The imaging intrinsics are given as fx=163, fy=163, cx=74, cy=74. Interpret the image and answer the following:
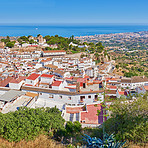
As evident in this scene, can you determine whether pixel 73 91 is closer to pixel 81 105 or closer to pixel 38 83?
pixel 81 105

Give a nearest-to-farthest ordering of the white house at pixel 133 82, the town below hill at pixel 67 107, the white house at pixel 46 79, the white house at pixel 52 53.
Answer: the town below hill at pixel 67 107
the white house at pixel 46 79
the white house at pixel 133 82
the white house at pixel 52 53

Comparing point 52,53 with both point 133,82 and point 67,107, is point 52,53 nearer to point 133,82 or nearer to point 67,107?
point 133,82

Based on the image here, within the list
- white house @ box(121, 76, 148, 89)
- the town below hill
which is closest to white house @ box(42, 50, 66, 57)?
the town below hill

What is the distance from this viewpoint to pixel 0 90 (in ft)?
53.7

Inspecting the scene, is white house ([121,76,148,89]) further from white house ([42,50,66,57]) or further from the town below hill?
white house ([42,50,66,57])

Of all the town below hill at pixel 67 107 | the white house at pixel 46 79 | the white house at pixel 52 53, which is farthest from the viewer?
the white house at pixel 52 53

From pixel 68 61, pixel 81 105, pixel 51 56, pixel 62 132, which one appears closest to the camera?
pixel 62 132

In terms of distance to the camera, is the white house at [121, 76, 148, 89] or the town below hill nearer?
the town below hill

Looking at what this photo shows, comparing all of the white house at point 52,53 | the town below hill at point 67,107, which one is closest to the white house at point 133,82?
the town below hill at point 67,107

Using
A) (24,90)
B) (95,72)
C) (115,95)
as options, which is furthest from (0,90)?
(95,72)

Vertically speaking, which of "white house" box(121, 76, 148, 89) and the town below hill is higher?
the town below hill

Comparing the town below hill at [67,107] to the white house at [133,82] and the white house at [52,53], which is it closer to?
the white house at [133,82]

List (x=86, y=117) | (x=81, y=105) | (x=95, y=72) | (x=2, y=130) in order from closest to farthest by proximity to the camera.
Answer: (x=2, y=130) < (x=86, y=117) < (x=81, y=105) < (x=95, y=72)

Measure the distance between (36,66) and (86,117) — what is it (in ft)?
69.4
